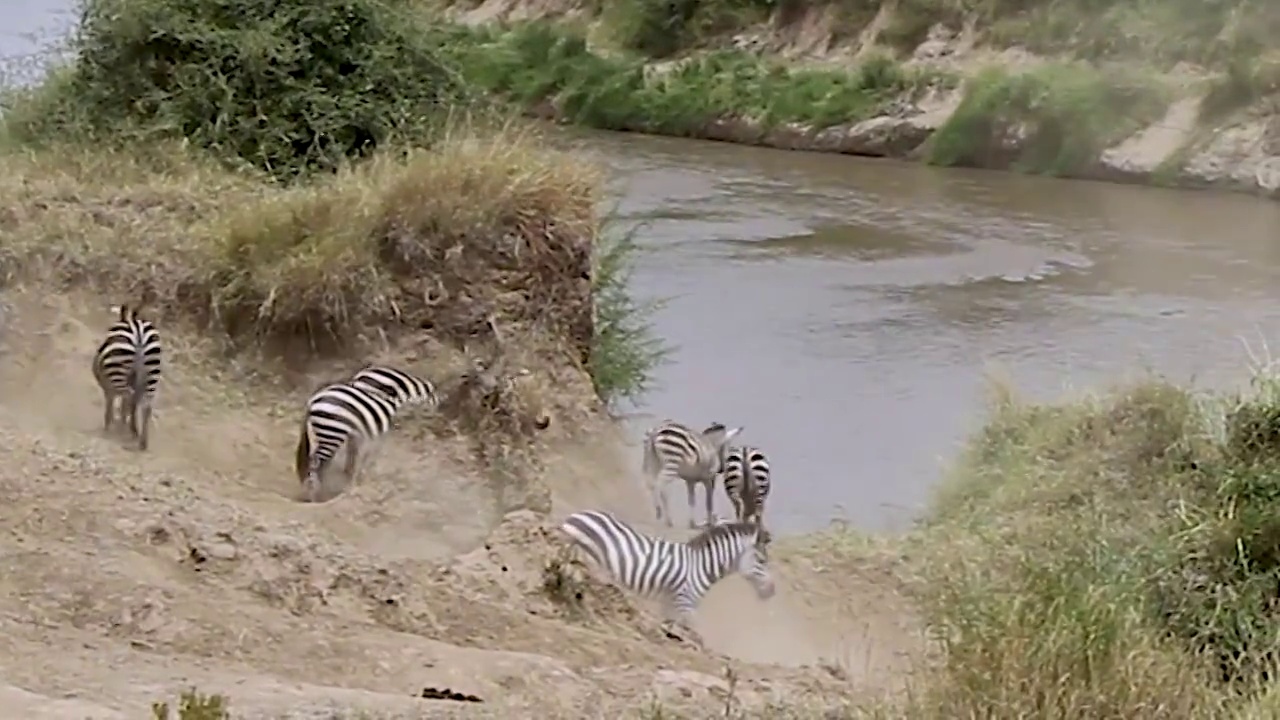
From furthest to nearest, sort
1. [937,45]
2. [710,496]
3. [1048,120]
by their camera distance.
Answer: [937,45]
[1048,120]
[710,496]

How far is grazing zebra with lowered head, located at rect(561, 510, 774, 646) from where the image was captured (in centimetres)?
995

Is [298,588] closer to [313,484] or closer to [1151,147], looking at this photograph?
[313,484]

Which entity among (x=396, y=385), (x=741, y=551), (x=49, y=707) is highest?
(x=49, y=707)

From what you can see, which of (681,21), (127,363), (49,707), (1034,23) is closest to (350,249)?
(127,363)

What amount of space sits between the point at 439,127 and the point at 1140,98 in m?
19.1

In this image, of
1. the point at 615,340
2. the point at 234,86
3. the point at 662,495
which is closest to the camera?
the point at 662,495

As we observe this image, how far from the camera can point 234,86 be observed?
50.5ft

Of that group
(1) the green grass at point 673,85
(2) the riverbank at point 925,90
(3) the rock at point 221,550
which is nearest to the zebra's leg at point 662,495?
(3) the rock at point 221,550

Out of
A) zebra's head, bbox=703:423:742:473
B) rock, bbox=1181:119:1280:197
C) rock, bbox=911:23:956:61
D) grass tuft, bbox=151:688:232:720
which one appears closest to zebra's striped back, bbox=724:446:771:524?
zebra's head, bbox=703:423:742:473

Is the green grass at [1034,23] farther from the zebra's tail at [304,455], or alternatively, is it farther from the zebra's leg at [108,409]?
the zebra's leg at [108,409]

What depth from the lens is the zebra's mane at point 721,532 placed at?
10.5 m

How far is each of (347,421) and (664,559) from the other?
2049 millimetres

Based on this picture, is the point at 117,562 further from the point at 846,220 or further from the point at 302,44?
the point at 846,220

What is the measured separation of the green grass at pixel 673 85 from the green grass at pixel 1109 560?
21.3 meters
